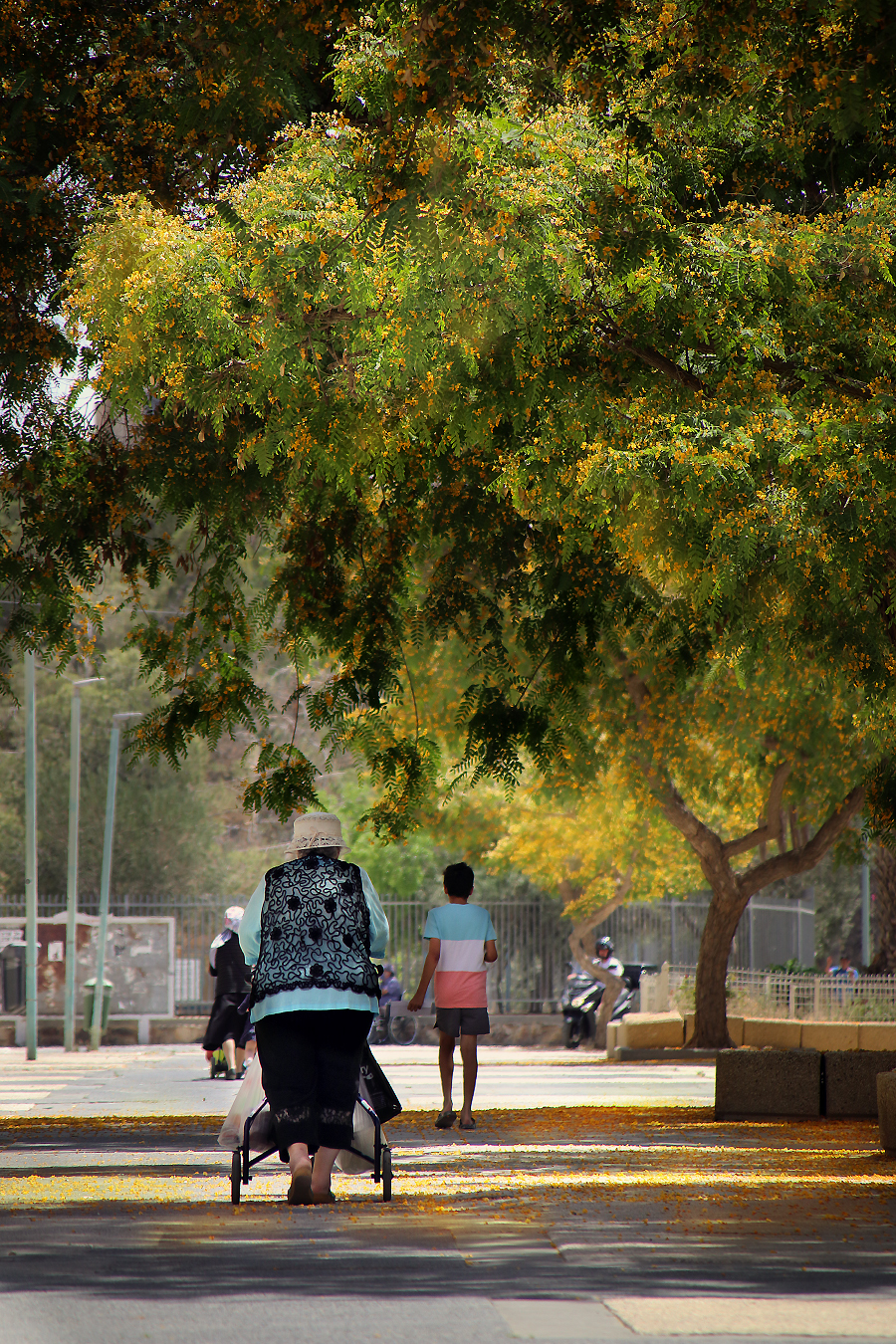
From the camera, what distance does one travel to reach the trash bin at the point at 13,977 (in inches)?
1393

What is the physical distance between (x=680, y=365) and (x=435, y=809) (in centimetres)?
2765

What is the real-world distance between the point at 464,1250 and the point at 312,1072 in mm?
1203

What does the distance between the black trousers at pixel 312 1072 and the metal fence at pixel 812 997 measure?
15294mm

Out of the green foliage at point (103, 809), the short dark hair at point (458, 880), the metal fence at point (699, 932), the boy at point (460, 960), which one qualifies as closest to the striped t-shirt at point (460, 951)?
the boy at point (460, 960)

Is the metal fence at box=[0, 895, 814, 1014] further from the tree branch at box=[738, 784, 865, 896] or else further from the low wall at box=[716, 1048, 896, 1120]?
the low wall at box=[716, 1048, 896, 1120]

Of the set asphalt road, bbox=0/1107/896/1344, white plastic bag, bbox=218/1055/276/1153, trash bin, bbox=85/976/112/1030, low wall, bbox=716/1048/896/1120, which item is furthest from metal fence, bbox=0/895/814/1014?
white plastic bag, bbox=218/1055/276/1153

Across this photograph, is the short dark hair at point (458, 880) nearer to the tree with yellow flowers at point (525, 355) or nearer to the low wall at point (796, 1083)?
the tree with yellow flowers at point (525, 355)

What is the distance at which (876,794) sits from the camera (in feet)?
50.0

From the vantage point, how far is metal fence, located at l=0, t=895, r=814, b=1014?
36875mm

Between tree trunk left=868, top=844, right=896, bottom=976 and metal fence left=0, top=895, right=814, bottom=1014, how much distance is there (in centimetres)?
922

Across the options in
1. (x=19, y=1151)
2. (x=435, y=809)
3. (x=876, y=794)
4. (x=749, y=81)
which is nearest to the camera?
(x=749, y=81)

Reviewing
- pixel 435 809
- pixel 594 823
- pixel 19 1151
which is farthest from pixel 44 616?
pixel 435 809

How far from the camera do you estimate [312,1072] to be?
802cm

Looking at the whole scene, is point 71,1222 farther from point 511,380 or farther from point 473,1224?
point 511,380
